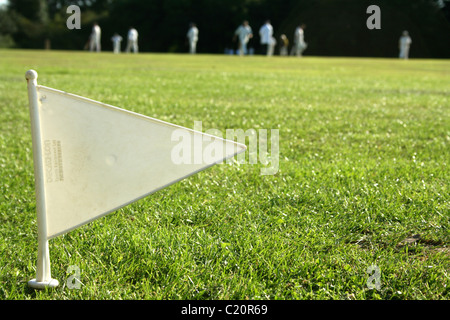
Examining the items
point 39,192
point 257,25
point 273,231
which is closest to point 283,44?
point 257,25

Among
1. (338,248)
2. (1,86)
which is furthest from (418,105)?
(1,86)

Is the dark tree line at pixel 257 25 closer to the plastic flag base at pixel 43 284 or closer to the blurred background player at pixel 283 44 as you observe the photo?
the blurred background player at pixel 283 44

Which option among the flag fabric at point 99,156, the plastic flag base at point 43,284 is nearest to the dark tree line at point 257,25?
the flag fabric at point 99,156

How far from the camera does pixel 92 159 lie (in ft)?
9.06

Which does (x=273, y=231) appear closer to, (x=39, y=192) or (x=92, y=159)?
(x=92, y=159)

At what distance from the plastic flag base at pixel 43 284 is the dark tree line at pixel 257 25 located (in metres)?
59.4

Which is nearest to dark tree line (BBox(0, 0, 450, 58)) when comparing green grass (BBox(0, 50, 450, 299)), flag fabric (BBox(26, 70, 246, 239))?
green grass (BBox(0, 50, 450, 299))

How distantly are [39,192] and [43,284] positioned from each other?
520 millimetres

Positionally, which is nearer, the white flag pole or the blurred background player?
the white flag pole

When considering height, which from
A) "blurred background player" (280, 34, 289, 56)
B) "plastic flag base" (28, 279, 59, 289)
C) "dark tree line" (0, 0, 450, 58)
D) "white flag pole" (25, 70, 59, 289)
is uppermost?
"dark tree line" (0, 0, 450, 58)

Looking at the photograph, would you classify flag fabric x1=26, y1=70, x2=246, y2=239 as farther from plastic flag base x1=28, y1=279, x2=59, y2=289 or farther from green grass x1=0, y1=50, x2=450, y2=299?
green grass x1=0, y1=50, x2=450, y2=299

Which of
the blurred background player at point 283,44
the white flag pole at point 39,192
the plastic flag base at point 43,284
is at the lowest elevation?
the plastic flag base at point 43,284

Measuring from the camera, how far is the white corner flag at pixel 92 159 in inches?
104

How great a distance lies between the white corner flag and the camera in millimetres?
2654
